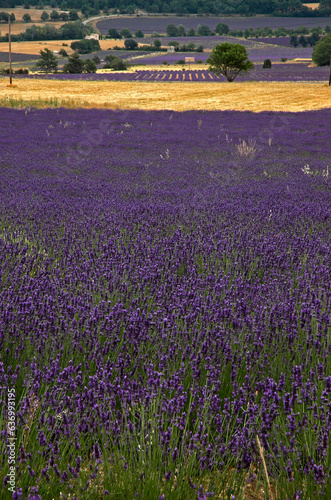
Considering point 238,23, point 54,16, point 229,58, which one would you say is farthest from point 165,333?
point 238,23

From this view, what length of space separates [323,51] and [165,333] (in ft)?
248

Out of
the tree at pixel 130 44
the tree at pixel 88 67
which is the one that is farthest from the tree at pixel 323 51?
the tree at pixel 130 44

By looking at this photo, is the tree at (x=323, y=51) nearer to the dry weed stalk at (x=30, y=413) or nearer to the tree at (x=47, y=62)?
the tree at (x=47, y=62)

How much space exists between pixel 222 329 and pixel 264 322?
40 centimetres

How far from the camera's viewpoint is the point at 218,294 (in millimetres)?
3104

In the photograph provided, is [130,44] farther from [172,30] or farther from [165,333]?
[165,333]

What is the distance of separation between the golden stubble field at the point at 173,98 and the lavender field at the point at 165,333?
66.4 feet

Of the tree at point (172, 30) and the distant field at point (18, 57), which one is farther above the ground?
the tree at point (172, 30)

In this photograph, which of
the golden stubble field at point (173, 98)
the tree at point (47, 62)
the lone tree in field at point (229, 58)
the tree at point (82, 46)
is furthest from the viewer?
the tree at point (82, 46)

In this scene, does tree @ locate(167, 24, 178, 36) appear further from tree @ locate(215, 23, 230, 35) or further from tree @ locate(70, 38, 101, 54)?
tree @ locate(70, 38, 101, 54)

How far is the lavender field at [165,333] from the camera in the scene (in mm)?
1702

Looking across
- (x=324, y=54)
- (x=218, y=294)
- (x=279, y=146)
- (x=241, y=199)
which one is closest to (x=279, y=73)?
(x=324, y=54)

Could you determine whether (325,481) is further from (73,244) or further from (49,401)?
(73,244)

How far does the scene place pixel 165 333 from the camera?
2553mm
